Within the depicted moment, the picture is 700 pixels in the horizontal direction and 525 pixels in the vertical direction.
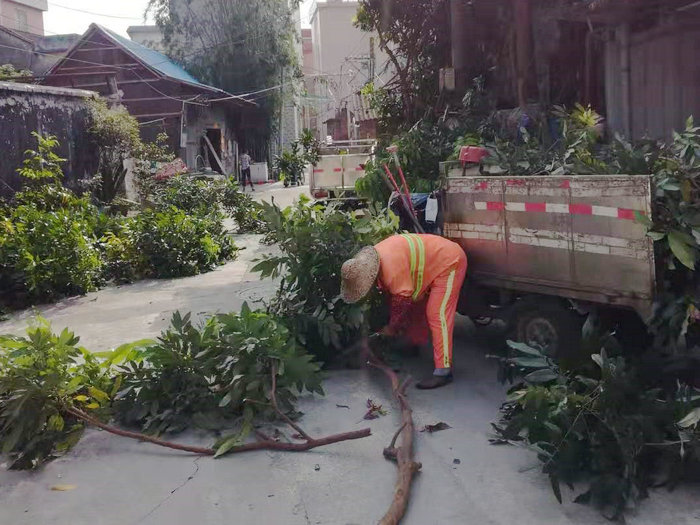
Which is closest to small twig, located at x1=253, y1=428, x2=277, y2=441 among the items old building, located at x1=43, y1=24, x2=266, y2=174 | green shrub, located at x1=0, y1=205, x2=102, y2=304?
green shrub, located at x1=0, y1=205, x2=102, y2=304

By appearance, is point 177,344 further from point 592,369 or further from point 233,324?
point 592,369

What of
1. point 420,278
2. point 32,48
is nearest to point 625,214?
point 420,278

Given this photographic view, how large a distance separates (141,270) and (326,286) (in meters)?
5.39

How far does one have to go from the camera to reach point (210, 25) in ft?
108

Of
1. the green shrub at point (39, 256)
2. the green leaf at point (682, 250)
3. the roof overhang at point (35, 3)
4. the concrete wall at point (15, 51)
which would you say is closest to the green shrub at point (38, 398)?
the green leaf at point (682, 250)

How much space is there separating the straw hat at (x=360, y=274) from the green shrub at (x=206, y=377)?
0.69 meters

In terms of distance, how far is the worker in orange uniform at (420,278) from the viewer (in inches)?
205

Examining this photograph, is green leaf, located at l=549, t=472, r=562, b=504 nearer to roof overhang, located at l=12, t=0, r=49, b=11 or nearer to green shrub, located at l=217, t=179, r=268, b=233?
green shrub, located at l=217, t=179, r=268, b=233

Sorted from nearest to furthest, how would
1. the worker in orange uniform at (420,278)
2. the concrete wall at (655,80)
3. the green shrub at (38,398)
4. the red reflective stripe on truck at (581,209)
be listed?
the green shrub at (38,398), the red reflective stripe on truck at (581,209), the worker in orange uniform at (420,278), the concrete wall at (655,80)

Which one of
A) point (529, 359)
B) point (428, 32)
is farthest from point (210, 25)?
point (529, 359)

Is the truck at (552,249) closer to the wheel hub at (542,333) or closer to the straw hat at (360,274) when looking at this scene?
the wheel hub at (542,333)

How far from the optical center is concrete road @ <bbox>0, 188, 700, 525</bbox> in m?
3.55

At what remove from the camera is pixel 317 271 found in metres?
5.85

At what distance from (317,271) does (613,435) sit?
2.91 meters
